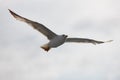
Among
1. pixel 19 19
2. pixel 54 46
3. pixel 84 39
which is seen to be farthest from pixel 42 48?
pixel 84 39

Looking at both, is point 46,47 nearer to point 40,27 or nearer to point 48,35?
point 48,35

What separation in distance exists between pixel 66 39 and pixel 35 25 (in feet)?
8.07

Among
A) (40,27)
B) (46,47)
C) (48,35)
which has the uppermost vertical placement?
(40,27)

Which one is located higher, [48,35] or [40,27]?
[40,27]

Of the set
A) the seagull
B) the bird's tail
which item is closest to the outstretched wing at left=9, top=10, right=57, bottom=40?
the seagull

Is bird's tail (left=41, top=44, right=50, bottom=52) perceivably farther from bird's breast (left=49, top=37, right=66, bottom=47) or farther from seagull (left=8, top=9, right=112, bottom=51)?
bird's breast (left=49, top=37, right=66, bottom=47)

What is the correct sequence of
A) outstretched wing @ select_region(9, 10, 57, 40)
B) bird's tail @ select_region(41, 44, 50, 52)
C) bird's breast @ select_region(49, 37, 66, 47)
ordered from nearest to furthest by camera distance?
bird's tail @ select_region(41, 44, 50, 52) < bird's breast @ select_region(49, 37, 66, 47) < outstretched wing @ select_region(9, 10, 57, 40)

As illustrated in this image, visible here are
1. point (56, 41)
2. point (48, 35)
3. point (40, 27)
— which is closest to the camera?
point (56, 41)

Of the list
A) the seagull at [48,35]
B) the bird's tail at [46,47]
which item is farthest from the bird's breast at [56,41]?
the bird's tail at [46,47]

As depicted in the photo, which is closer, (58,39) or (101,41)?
(58,39)

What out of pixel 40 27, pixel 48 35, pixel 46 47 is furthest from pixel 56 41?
pixel 40 27

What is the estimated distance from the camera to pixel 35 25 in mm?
26969

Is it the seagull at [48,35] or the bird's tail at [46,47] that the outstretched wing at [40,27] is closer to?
the seagull at [48,35]

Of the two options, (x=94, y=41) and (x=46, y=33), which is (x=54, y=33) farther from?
(x=94, y=41)
